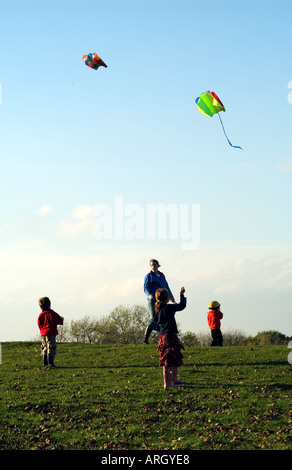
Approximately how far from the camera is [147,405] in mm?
14422

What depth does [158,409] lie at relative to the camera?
14023 millimetres

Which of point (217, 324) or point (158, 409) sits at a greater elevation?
point (217, 324)

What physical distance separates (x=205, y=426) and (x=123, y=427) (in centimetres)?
195

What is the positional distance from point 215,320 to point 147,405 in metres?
11.8

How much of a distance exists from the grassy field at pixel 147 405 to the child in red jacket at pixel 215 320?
324 cm

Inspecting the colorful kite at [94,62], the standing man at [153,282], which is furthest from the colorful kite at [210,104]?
the standing man at [153,282]

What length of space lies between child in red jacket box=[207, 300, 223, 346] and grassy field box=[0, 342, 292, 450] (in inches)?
128

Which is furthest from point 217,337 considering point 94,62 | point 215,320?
point 94,62

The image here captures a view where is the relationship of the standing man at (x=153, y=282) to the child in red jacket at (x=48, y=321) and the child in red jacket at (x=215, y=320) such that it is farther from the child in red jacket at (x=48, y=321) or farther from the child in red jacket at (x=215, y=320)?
the child in red jacket at (x=215, y=320)

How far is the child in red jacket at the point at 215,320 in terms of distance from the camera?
2550 centimetres
